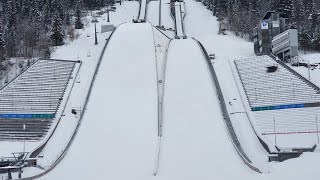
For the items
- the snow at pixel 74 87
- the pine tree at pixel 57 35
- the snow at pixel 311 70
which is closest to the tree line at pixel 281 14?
the snow at pixel 311 70

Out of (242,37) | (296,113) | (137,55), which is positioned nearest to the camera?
(296,113)

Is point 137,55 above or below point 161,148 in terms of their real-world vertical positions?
above

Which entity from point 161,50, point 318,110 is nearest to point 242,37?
point 161,50

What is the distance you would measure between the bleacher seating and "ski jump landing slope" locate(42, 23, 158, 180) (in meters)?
3.04

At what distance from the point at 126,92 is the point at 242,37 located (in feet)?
78.4

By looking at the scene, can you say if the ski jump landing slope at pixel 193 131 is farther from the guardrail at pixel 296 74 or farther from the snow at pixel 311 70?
the snow at pixel 311 70

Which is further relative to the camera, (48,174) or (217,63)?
(217,63)

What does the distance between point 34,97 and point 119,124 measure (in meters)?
8.71

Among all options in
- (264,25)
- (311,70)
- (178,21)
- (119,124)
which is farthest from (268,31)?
(119,124)

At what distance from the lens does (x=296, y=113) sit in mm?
27328

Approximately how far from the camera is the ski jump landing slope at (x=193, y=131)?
20.4 m

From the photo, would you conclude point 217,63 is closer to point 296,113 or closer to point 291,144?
point 296,113

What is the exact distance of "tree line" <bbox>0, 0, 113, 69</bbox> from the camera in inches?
1720

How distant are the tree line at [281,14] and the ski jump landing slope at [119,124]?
1605 centimetres
